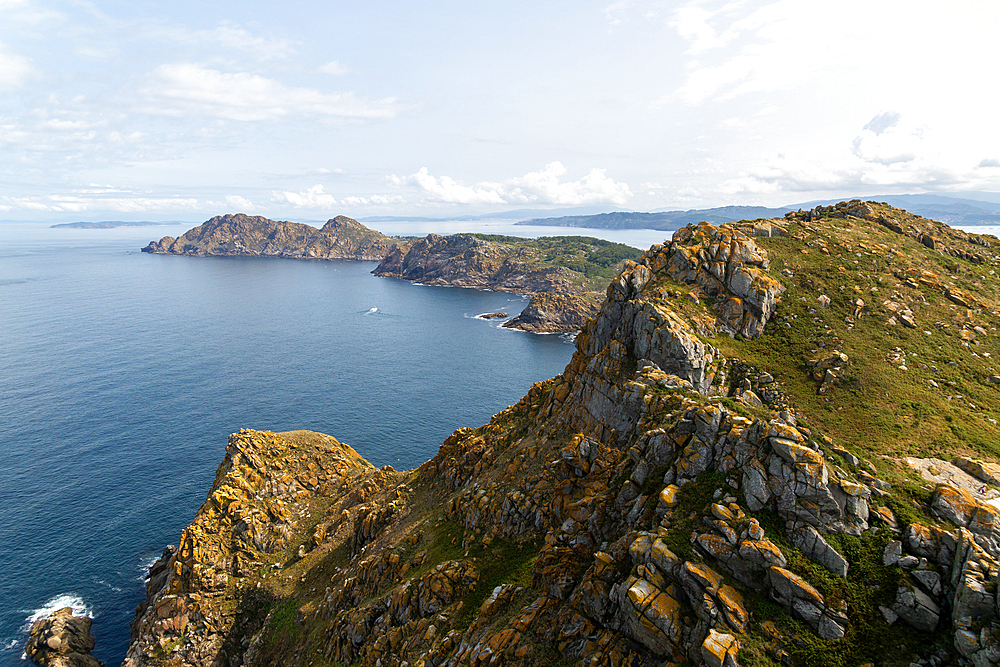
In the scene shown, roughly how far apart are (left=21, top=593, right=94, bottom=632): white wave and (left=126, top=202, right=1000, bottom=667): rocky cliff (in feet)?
29.1

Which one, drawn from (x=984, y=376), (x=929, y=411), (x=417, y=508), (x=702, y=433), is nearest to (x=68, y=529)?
(x=417, y=508)

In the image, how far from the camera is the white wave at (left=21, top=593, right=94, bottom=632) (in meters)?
62.1

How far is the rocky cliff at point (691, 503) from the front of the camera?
882 inches

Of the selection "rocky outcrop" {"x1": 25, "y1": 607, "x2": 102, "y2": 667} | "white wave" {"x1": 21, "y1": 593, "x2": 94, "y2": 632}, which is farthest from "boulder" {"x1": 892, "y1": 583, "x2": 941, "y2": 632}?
"white wave" {"x1": 21, "y1": 593, "x2": 94, "y2": 632}

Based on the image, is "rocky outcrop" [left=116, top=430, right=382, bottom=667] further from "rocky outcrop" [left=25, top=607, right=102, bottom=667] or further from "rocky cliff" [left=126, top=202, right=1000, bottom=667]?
"rocky outcrop" [left=25, top=607, right=102, bottom=667]

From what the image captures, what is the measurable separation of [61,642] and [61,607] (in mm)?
9587

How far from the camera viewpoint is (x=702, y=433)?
29.6m

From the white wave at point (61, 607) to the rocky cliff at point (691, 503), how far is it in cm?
887

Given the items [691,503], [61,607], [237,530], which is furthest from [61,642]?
[691,503]

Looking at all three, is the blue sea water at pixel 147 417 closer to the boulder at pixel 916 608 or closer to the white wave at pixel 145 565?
the white wave at pixel 145 565

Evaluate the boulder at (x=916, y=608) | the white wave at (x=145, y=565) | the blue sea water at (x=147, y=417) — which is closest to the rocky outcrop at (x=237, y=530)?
the white wave at (x=145, y=565)

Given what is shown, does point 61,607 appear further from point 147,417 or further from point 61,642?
point 147,417

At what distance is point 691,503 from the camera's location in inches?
1055

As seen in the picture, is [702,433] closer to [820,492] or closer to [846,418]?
[820,492]
